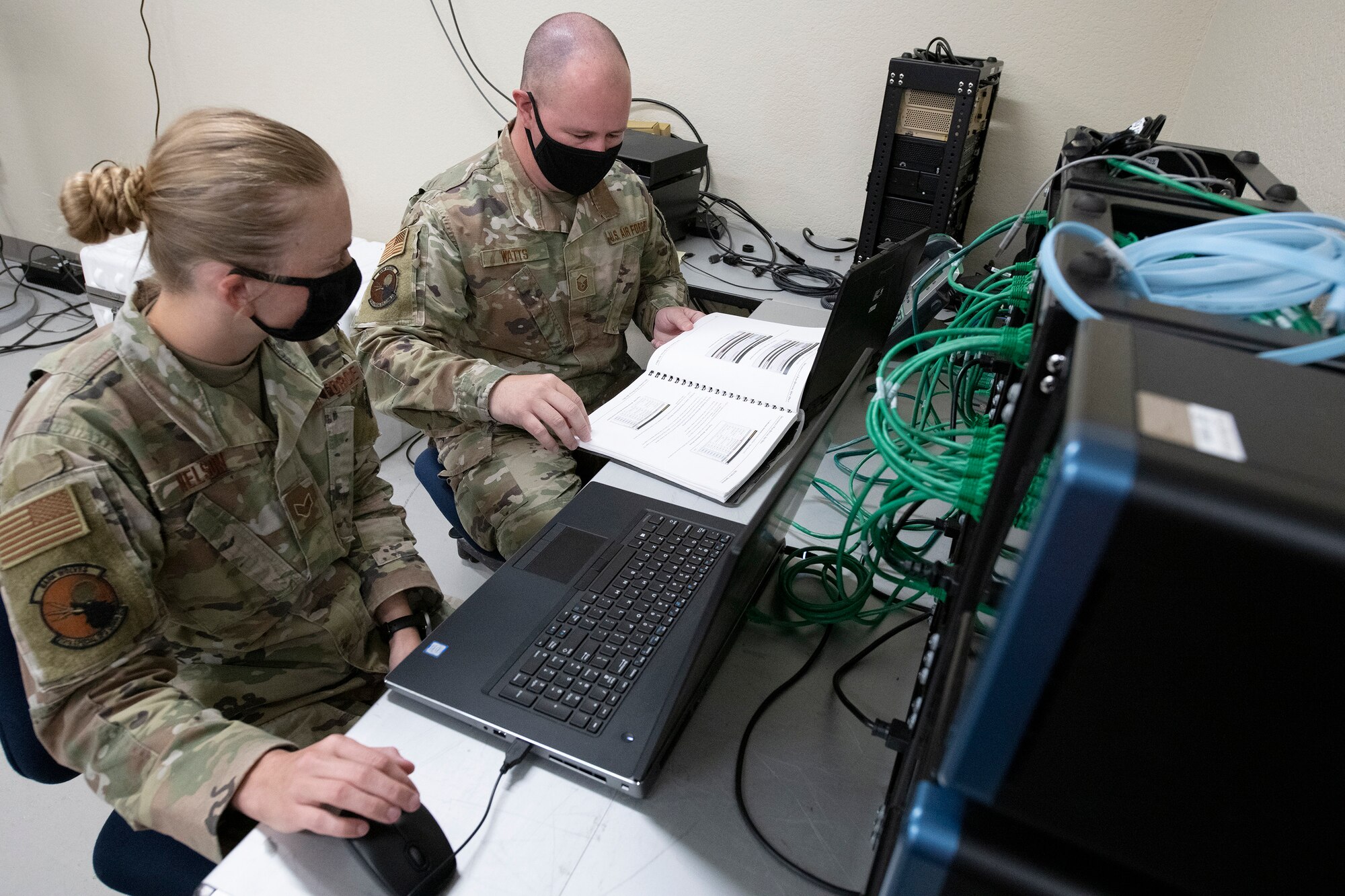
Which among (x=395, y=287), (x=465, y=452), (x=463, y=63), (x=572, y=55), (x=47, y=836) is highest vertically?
(x=572, y=55)

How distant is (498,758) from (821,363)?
63 cm

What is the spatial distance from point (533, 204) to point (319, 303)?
0.69m

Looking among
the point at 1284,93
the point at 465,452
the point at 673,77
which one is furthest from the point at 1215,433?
the point at 673,77

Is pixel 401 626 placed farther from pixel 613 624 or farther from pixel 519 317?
pixel 519 317

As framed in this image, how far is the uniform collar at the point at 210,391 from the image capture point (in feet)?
2.73

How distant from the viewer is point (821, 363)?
3.36 feet

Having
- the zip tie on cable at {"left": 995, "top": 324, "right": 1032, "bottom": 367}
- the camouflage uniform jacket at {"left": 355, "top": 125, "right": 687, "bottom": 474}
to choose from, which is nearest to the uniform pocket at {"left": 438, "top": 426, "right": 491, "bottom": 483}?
the camouflage uniform jacket at {"left": 355, "top": 125, "right": 687, "bottom": 474}

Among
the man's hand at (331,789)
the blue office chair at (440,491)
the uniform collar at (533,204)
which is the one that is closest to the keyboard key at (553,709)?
the man's hand at (331,789)

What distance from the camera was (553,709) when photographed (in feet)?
2.33

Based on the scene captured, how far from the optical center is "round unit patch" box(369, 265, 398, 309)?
1.44 meters

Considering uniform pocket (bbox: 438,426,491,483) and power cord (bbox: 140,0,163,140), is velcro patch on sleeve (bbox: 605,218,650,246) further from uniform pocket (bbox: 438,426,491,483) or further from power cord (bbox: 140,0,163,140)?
power cord (bbox: 140,0,163,140)

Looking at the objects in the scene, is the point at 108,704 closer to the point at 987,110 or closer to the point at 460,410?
the point at 460,410

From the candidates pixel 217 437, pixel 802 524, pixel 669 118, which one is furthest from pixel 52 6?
pixel 802 524

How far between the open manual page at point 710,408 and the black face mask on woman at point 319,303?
1.24 ft
